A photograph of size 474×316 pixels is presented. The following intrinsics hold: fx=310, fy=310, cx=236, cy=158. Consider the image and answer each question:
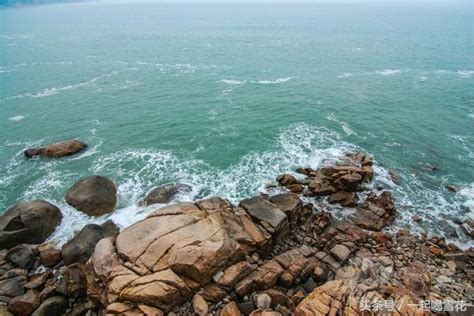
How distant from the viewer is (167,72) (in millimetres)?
78500

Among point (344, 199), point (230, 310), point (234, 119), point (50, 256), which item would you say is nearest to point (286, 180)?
point (344, 199)

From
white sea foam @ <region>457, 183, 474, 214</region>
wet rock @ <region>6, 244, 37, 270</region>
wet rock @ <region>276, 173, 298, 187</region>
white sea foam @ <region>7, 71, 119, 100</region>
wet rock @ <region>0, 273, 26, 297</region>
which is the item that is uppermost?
white sea foam @ <region>7, 71, 119, 100</region>

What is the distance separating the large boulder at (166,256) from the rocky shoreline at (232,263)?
77 mm

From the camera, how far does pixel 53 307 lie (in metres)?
22.9

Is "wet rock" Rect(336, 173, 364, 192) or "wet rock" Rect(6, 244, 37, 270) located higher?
"wet rock" Rect(336, 173, 364, 192)

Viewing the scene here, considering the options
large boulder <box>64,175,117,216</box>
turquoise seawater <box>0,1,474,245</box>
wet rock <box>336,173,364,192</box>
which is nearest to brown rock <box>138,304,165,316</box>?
turquoise seawater <box>0,1,474,245</box>

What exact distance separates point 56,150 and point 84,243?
21.2m

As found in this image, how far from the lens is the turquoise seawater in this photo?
38.5 meters

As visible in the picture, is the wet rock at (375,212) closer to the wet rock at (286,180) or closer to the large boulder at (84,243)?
the wet rock at (286,180)

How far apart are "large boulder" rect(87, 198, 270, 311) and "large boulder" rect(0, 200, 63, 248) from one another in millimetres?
10057

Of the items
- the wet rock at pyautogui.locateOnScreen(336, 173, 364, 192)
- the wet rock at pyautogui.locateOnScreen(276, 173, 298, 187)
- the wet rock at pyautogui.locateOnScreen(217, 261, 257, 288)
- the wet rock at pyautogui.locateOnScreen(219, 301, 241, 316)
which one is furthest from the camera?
the wet rock at pyautogui.locateOnScreen(276, 173, 298, 187)

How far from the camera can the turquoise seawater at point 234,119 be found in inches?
1517

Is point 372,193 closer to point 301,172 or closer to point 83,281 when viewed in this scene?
point 301,172

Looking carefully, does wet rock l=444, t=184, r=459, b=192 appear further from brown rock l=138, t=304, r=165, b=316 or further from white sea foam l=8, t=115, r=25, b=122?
white sea foam l=8, t=115, r=25, b=122
